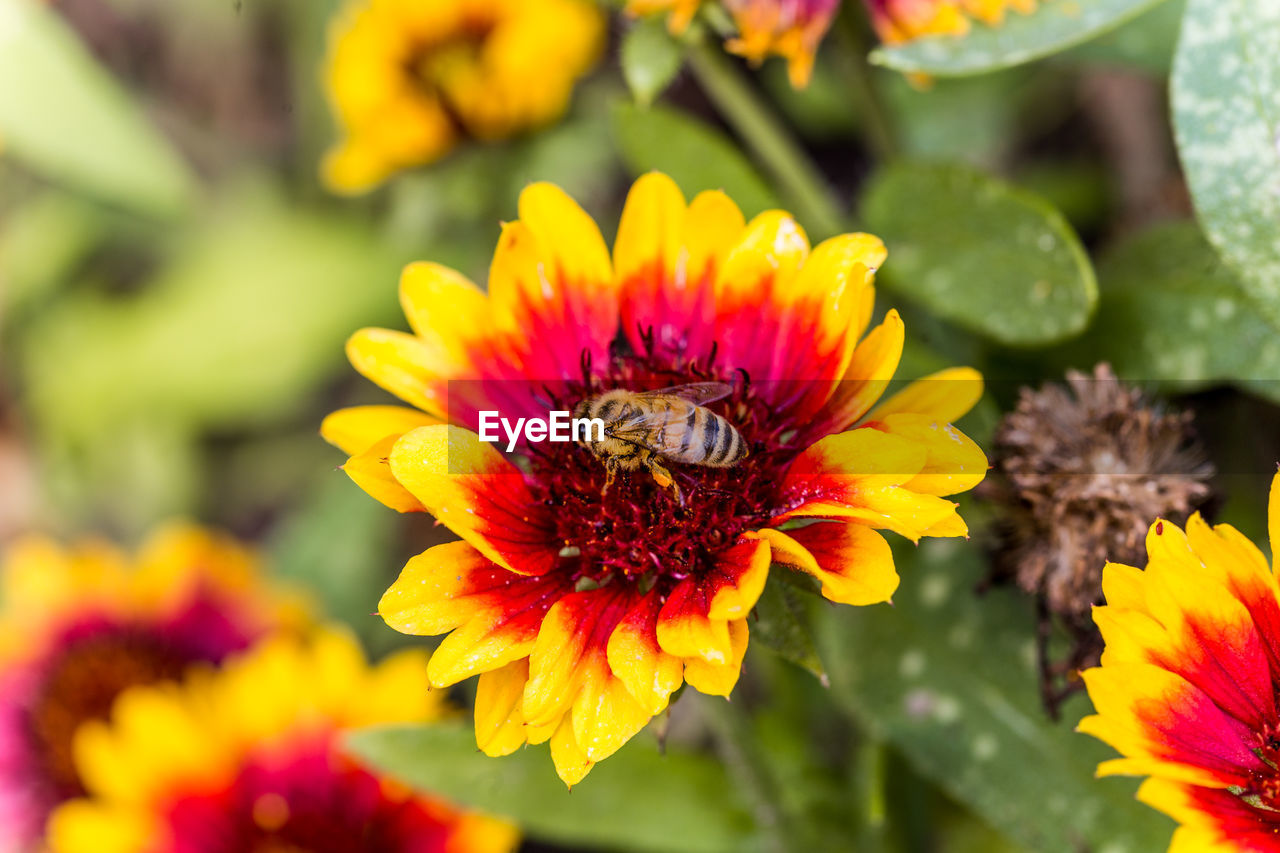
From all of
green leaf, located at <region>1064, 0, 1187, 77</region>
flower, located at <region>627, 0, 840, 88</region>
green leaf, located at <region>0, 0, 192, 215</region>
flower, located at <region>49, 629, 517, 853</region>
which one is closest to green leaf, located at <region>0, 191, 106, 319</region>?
green leaf, located at <region>0, 0, 192, 215</region>

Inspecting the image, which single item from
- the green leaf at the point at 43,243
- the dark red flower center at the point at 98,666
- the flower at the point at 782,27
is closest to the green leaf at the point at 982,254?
the flower at the point at 782,27

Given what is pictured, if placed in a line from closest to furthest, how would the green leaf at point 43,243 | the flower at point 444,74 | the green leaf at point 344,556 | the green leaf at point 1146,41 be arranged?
the green leaf at point 1146,41 < the flower at point 444,74 < the green leaf at point 344,556 < the green leaf at point 43,243

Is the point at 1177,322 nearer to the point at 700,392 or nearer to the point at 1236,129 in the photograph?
the point at 1236,129

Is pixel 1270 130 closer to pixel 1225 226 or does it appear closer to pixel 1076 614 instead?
pixel 1225 226

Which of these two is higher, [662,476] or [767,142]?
[662,476]

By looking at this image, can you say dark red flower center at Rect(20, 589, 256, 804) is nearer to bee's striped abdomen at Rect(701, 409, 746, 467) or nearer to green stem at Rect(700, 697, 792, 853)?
green stem at Rect(700, 697, 792, 853)

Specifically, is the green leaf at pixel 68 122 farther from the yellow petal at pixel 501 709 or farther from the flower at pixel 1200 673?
the flower at pixel 1200 673

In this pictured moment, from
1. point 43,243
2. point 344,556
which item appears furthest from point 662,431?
point 43,243
